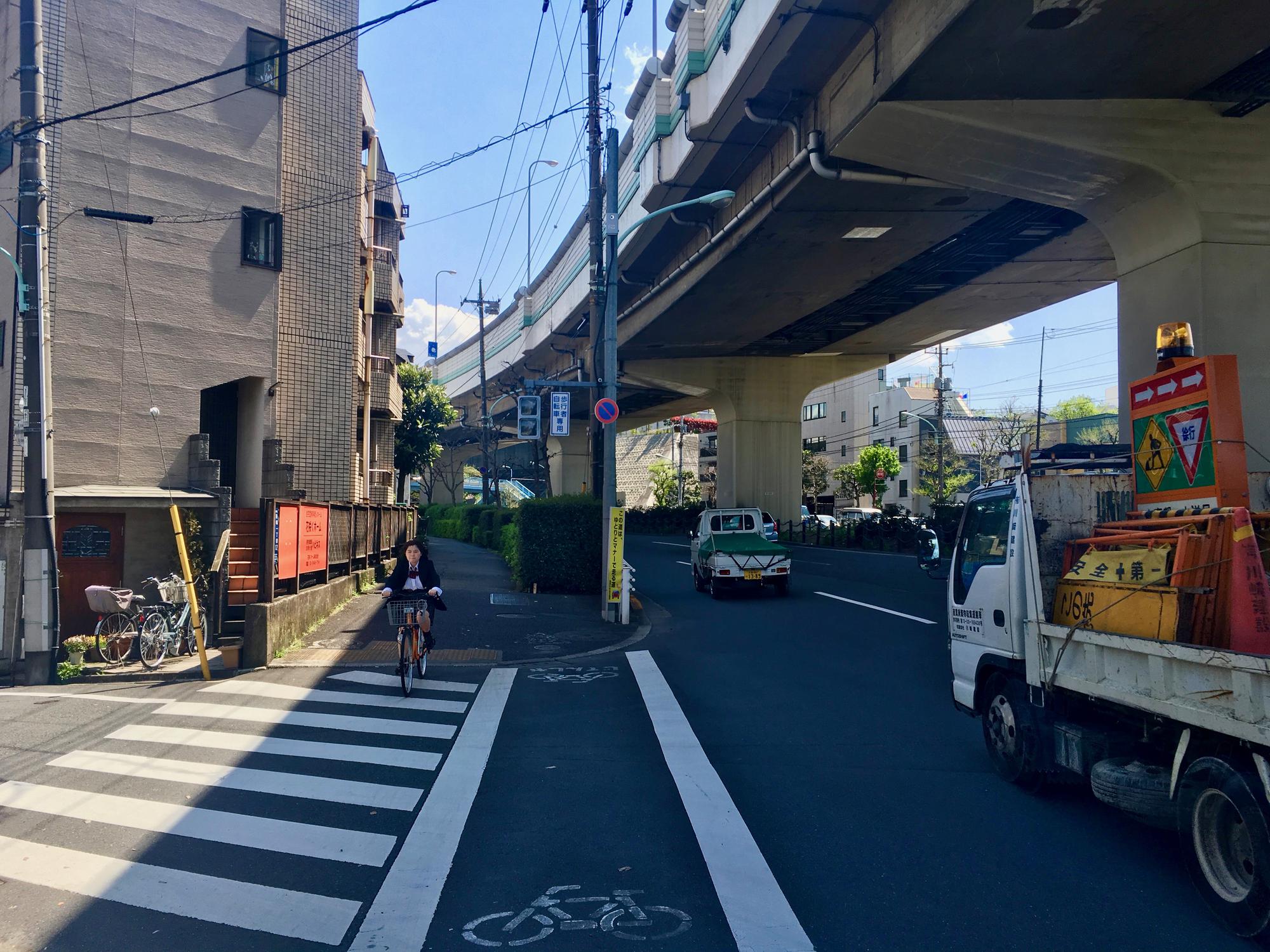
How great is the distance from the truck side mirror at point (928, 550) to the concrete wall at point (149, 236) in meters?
12.5

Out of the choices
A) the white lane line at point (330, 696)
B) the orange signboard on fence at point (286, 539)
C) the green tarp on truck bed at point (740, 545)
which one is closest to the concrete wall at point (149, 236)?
the orange signboard on fence at point (286, 539)

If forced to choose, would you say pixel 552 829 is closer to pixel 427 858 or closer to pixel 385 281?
pixel 427 858

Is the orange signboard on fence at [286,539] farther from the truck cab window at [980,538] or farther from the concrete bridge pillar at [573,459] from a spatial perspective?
the concrete bridge pillar at [573,459]

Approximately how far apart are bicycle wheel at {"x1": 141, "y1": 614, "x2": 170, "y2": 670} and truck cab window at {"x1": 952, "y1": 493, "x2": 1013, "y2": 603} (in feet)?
34.0

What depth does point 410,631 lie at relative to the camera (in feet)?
34.1

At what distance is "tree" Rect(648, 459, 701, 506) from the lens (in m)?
84.6

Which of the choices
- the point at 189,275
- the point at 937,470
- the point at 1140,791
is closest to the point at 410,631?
the point at 1140,791

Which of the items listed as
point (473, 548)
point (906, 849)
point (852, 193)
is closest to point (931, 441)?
point (473, 548)

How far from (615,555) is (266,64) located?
37.0 ft

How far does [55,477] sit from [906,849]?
14.0 m

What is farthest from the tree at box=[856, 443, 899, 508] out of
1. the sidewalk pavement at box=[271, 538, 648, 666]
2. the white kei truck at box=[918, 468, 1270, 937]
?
the white kei truck at box=[918, 468, 1270, 937]

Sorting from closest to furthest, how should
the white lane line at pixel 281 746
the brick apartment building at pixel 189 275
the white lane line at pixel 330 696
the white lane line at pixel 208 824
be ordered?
1. the white lane line at pixel 208 824
2. the white lane line at pixel 281 746
3. the white lane line at pixel 330 696
4. the brick apartment building at pixel 189 275

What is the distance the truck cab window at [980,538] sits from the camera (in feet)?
23.0

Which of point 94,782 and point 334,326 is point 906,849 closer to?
point 94,782
